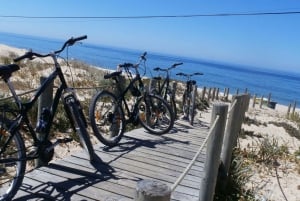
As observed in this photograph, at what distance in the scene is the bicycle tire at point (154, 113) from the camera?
709 centimetres

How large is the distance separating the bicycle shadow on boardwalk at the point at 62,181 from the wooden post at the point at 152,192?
7.53 feet

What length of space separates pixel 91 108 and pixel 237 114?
202 centimetres

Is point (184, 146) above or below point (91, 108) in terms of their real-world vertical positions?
below

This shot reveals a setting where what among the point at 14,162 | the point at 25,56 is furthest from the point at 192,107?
the point at 14,162

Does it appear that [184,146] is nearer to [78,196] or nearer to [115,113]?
[115,113]

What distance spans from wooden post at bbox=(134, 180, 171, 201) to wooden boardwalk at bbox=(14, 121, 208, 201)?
Result: 87.0 inches

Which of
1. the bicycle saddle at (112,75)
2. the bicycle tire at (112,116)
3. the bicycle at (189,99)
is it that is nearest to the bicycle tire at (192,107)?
the bicycle at (189,99)

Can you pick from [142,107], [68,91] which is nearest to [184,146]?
[142,107]

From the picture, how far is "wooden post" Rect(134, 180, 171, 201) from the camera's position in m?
1.62

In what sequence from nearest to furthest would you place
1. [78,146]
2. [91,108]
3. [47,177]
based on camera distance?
[47,177] → [91,108] → [78,146]

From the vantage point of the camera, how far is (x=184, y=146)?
6.61 metres

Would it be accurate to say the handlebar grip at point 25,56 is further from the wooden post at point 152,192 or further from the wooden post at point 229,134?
the wooden post at point 229,134

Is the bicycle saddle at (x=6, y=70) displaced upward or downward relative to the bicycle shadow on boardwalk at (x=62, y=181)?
upward

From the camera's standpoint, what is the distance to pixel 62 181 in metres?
4.18
